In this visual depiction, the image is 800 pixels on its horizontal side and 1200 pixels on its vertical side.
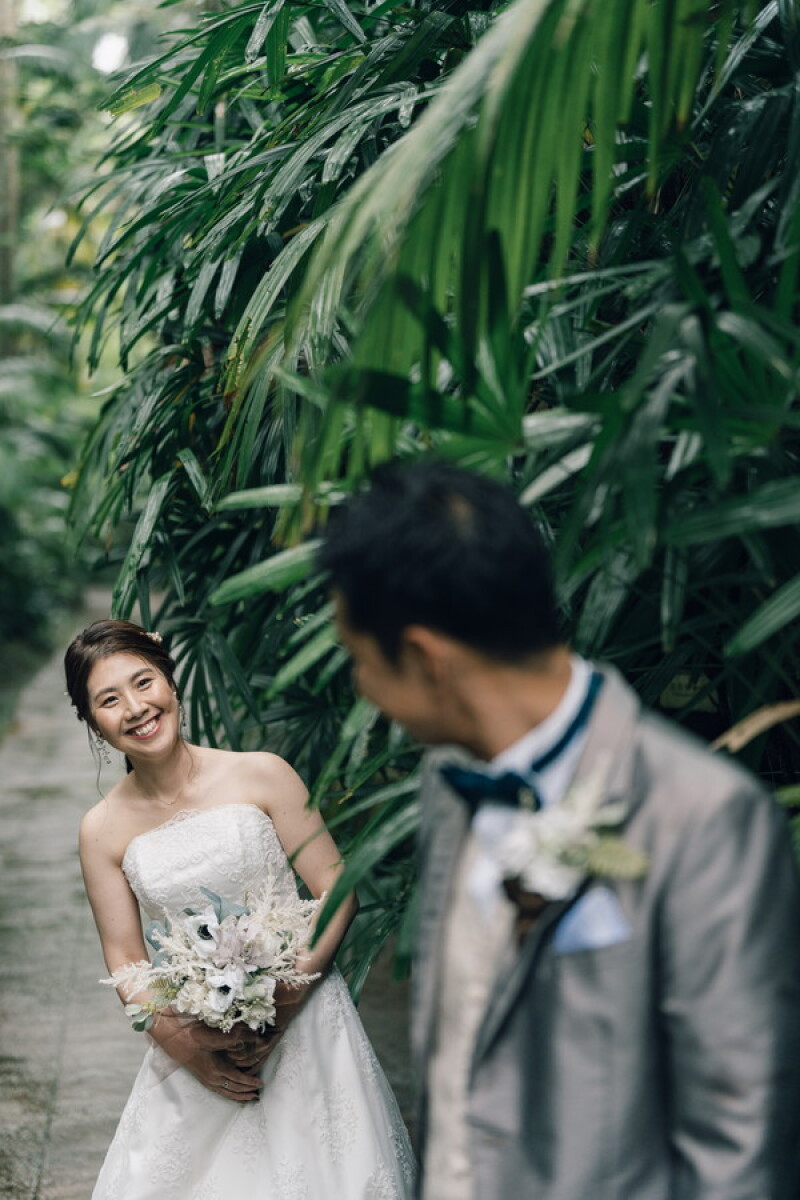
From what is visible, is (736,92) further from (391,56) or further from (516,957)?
(516,957)

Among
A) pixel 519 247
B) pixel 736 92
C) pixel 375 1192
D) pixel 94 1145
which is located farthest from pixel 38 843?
pixel 519 247

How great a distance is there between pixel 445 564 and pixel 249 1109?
5.97 feet

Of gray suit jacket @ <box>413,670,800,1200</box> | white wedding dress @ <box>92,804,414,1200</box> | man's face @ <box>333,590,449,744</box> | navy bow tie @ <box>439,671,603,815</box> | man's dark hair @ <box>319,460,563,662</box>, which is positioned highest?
man's dark hair @ <box>319,460,563,662</box>

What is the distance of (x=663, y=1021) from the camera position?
1.31 meters

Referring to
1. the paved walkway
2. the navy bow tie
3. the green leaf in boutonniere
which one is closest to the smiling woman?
the navy bow tie

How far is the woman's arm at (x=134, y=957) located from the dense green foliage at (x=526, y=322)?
480 millimetres

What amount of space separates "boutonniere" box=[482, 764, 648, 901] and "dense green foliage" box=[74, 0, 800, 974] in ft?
1.13

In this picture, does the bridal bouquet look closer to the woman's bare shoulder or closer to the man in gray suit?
the woman's bare shoulder

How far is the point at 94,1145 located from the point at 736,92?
11.3 ft

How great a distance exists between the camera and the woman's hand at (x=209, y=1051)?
2643 millimetres

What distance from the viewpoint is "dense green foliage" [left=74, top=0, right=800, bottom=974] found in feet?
5.40

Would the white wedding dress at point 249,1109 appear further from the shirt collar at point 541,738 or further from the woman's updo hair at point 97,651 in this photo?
the shirt collar at point 541,738

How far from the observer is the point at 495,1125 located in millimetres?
1393

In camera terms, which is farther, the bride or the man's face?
the bride
